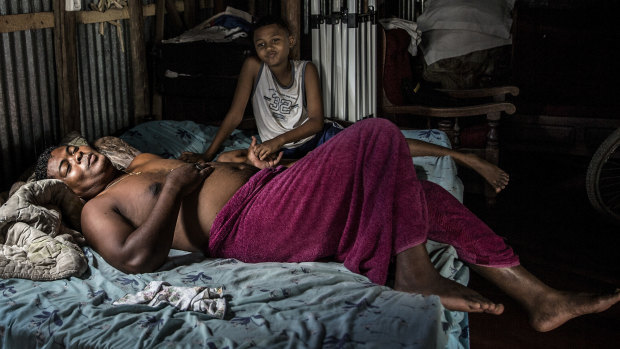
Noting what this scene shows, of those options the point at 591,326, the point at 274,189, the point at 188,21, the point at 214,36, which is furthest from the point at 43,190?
the point at 188,21

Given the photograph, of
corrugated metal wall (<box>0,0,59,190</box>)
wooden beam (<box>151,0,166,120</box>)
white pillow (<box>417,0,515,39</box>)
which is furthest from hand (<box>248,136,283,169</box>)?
white pillow (<box>417,0,515,39</box>)

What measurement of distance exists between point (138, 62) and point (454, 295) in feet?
9.48

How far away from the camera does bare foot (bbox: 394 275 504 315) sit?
186 cm

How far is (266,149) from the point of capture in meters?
3.00

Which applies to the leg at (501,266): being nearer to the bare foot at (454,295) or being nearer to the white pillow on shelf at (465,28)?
the bare foot at (454,295)

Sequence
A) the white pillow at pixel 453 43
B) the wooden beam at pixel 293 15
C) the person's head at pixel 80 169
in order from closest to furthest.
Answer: the person's head at pixel 80 169 → the wooden beam at pixel 293 15 → the white pillow at pixel 453 43

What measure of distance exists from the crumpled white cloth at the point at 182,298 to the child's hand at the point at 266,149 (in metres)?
1.09

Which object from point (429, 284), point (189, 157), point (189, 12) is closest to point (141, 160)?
point (189, 157)

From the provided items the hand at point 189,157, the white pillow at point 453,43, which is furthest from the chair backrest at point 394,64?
the hand at point 189,157

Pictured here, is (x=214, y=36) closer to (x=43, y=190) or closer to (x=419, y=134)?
(x=419, y=134)

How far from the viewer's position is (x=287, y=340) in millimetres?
1638

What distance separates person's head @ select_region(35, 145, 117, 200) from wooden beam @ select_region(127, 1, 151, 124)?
156 centimetres

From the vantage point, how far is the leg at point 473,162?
2783mm

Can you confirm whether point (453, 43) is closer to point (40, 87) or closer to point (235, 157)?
point (235, 157)
